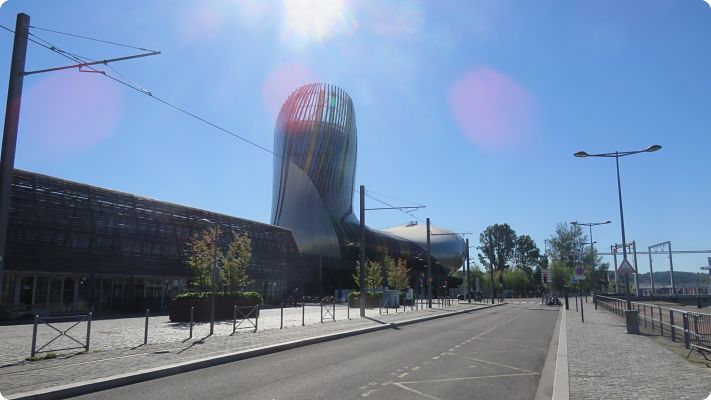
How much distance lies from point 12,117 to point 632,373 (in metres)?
13.0

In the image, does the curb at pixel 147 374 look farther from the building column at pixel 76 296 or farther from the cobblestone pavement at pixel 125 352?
the building column at pixel 76 296

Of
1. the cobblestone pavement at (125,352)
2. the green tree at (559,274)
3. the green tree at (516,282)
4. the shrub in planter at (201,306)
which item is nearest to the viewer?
the cobblestone pavement at (125,352)

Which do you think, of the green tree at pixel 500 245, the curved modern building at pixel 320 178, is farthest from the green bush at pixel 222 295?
the green tree at pixel 500 245

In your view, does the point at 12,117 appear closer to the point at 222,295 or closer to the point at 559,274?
the point at 222,295

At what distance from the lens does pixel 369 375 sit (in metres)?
10.6

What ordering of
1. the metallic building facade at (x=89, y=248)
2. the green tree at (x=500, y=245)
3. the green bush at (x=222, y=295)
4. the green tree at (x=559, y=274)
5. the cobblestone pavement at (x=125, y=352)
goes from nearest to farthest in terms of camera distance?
the cobblestone pavement at (x=125, y=352)
the green bush at (x=222, y=295)
the metallic building facade at (x=89, y=248)
the green tree at (x=559, y=274)
the green tree at (x=500, y=245)

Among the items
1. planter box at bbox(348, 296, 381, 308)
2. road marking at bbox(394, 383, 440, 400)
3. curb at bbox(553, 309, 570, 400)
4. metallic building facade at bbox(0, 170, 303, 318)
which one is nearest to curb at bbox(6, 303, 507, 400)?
road marking at bbox(394, 383, 440, 400)

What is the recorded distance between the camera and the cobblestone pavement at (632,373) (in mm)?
8406

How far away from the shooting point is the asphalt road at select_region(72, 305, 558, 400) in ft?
29.1

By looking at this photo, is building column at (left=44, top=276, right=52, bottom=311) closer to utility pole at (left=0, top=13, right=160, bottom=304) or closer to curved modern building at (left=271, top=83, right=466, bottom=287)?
utility pole at (left=0, top=13, right=160, bottom=304)

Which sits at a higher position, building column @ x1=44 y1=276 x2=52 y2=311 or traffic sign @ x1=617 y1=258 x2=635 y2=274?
traffic sign @ x1=617 y1=258 x2=635 y2=274

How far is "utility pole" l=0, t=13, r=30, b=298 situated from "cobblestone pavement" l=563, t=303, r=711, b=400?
10.2 m

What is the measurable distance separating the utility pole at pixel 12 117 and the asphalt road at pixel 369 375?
3670mm

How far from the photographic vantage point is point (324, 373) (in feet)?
35.7
